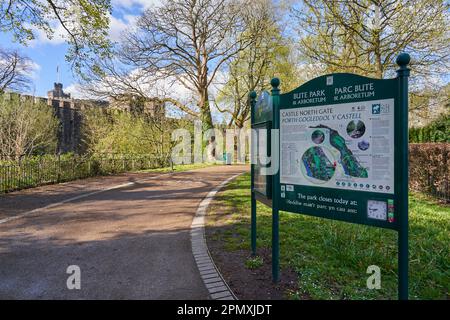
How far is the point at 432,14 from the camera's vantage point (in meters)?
9.66

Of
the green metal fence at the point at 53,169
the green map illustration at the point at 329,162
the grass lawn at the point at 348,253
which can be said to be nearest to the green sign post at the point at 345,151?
the green map illustration at the point at 329,162

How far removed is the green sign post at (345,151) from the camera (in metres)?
2.41

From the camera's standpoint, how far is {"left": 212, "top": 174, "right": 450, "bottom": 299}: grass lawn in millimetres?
3111

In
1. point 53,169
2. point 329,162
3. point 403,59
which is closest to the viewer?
point 403,59

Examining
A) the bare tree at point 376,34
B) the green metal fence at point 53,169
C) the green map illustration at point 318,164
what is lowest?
the green metal fence at point 53,169

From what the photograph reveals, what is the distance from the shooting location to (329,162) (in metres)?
2.95

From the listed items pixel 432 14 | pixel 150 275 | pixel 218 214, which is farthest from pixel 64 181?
pixel 432 14

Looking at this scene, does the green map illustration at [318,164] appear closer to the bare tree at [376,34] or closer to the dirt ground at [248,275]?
the dirt ground at [248,275]

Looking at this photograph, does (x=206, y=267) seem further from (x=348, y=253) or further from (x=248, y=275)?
(x=348, y=253)

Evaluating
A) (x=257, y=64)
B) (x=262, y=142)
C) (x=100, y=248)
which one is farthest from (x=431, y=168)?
(x=257, y=64)

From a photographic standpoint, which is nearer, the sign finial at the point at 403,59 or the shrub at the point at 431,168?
the sign finial at the point at 403,59

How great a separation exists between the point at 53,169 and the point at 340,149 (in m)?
11.6
